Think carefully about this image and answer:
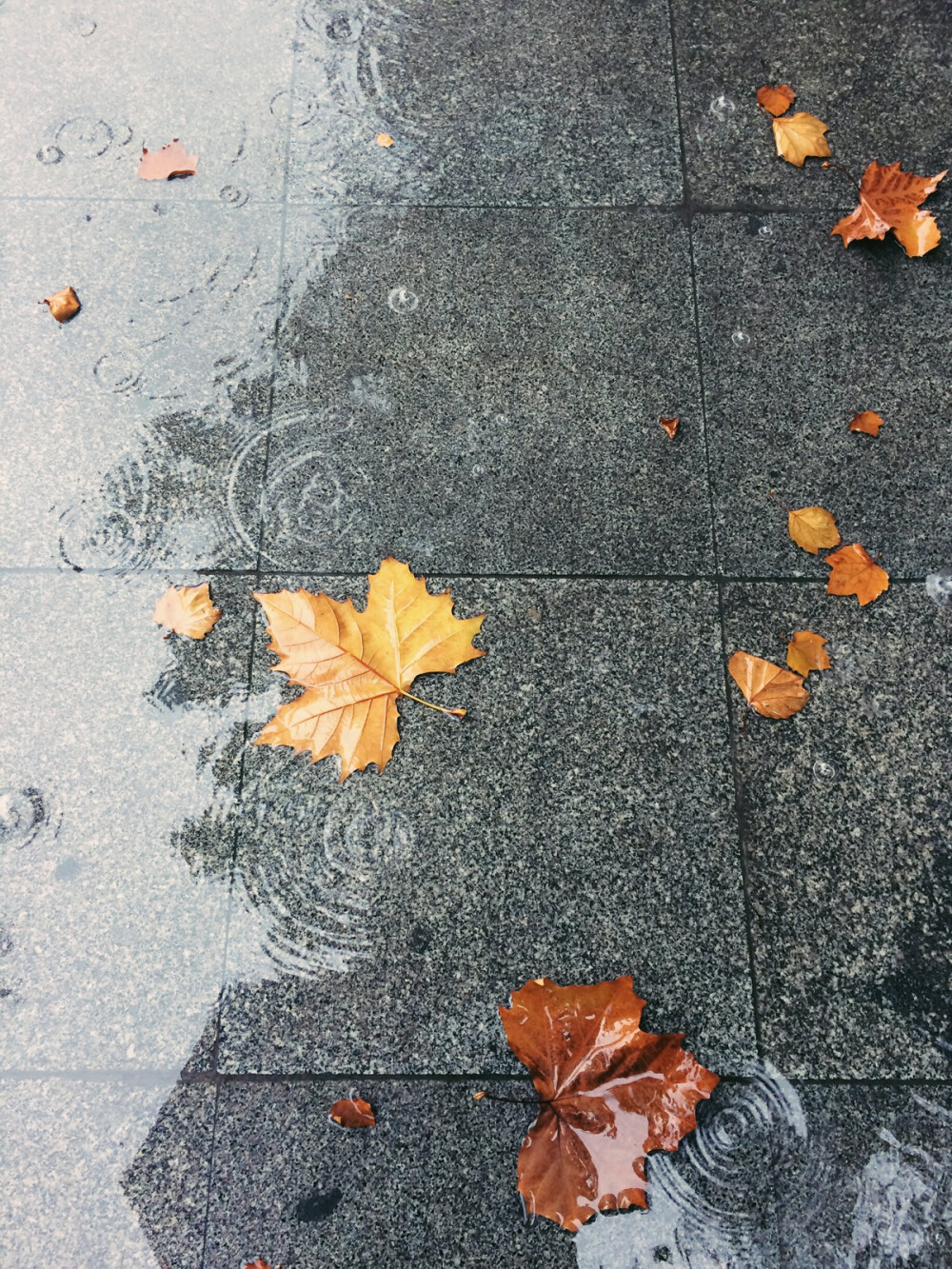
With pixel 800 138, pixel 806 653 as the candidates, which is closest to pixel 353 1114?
pixel 806 653

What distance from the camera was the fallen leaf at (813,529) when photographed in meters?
2.56

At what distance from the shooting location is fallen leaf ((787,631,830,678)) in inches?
96.5

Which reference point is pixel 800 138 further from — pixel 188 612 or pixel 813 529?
pixel 188 612

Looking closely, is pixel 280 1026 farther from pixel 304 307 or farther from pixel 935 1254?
pixel 304 307

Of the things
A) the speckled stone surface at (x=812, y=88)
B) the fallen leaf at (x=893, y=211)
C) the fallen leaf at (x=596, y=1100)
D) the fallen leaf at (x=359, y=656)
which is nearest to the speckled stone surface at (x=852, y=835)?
the fallen leaf at (x=596, y=1100)

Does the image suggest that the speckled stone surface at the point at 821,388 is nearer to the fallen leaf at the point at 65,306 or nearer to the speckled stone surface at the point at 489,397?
the speckled stone surface at the point at 489,397

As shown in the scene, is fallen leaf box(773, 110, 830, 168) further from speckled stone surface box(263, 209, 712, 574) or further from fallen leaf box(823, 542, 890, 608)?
fallen leaf box(823, 542, 890, 608)

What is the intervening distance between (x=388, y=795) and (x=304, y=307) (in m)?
1.54

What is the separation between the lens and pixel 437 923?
7.31 feet

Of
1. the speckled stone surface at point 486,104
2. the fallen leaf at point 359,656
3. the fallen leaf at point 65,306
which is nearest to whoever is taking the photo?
the fallen leaf at point 359,656

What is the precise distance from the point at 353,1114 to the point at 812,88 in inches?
134

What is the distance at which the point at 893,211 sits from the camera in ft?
9.53

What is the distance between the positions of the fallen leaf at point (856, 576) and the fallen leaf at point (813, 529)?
0.04m

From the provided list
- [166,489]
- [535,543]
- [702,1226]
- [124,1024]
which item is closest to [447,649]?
[535,543]
